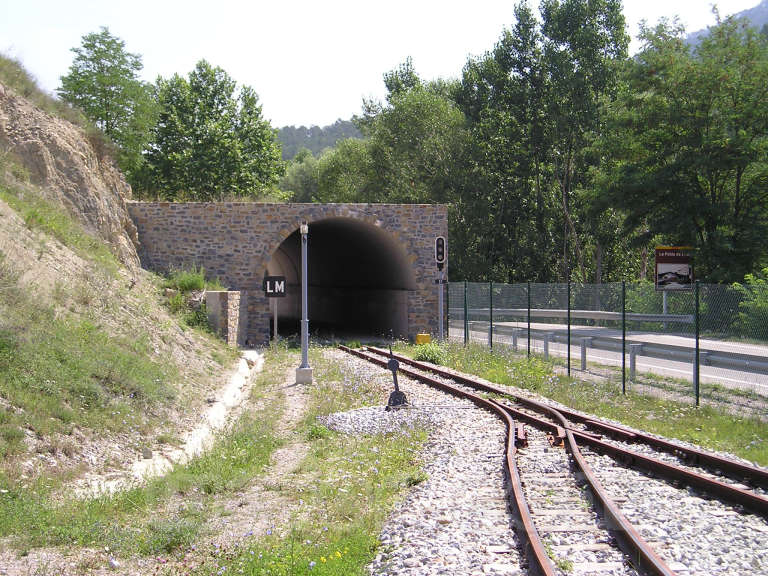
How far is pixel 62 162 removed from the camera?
16969 millimetres

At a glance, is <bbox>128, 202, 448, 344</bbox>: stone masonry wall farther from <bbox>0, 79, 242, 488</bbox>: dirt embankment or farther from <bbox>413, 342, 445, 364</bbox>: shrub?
<bbox>413, 342, 445, 364</bbox>: shrub

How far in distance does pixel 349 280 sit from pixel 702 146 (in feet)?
61.0

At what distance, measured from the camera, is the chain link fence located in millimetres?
11789

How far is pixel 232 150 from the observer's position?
149 ft

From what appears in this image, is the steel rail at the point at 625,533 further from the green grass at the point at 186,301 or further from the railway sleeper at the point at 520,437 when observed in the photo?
the green grass at the point at 186,301

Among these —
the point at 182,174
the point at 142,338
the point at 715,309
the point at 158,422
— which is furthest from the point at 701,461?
the point at 182,174

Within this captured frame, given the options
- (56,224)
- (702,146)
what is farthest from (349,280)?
(56,224)

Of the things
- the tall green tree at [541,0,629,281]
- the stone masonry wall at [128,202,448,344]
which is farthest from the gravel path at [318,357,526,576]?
the tall green tree at [541,0,629,281]

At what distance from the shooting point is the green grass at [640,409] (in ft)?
30.1

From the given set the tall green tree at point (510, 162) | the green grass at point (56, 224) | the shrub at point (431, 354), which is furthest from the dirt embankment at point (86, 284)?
the tall green tree at point (510, 162)

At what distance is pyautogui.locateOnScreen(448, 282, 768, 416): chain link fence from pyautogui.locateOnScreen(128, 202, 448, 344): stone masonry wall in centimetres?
360

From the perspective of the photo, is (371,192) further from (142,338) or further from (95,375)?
(95,375)

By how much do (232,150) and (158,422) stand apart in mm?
38472

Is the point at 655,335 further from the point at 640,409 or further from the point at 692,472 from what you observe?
the point at 692,472
